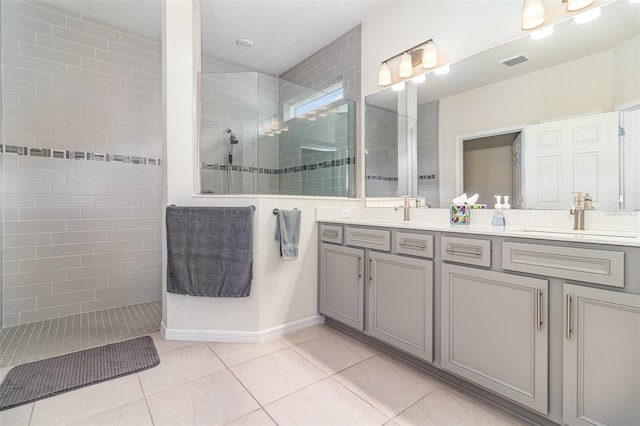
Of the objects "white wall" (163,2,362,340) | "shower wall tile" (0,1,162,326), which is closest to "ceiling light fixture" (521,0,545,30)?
"white wall" (163,2,362,340)

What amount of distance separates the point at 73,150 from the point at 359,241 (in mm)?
2683

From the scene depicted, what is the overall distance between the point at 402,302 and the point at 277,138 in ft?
7.36

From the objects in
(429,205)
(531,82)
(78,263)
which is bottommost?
(78,263)

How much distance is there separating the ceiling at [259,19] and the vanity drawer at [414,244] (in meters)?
2.07

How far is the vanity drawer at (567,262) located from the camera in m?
1.14

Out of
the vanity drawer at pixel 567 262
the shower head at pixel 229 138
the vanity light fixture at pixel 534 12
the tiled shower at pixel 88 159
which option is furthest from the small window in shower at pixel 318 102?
the vanity drawer at pixel 567 262

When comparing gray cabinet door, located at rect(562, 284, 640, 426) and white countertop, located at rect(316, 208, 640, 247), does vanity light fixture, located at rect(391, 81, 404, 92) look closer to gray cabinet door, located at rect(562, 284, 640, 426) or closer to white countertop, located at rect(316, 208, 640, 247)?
white countertop, located at rect(316, 208, 640, 247)

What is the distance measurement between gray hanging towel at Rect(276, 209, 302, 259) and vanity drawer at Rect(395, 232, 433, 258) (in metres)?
0.81

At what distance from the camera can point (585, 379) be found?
1181 mm

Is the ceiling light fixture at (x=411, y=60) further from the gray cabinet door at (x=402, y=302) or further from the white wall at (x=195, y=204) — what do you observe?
the gray cabinet door at (x=402, y=302)

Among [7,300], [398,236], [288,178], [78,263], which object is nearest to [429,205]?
[398,236]

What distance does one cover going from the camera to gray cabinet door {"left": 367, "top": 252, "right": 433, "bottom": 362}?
1.74 meters

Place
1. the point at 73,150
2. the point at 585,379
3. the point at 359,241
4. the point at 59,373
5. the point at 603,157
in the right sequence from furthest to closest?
the point at 73,150 → the point at 359,241 → the point at 59,373 → the point at 603,157 → the point at 585,379

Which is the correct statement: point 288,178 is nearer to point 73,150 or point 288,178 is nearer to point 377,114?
point 377,114
